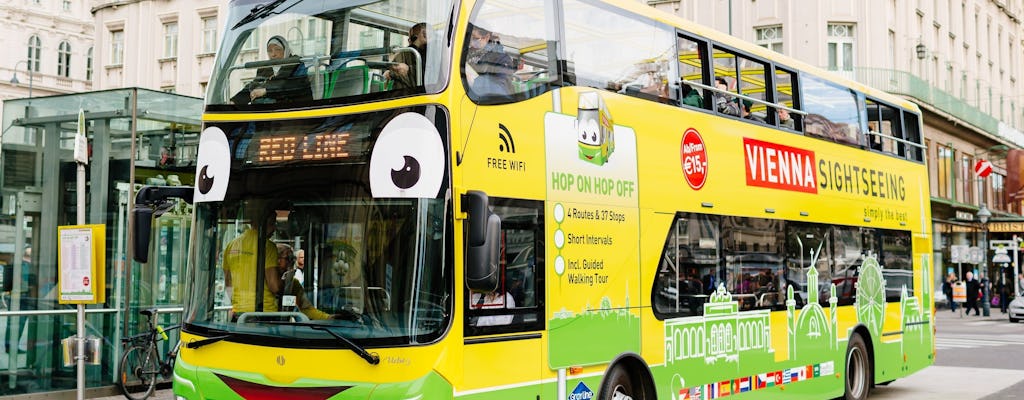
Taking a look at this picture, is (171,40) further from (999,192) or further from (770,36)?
(999,192)

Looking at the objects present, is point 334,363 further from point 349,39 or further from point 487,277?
point 349,39

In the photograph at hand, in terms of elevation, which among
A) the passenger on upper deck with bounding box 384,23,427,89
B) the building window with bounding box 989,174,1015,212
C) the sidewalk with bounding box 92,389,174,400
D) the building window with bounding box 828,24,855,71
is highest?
the building window with bounding box 828,24,855,71

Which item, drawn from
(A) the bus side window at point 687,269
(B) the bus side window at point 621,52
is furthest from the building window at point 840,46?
(B) the bus side window at point 621,52

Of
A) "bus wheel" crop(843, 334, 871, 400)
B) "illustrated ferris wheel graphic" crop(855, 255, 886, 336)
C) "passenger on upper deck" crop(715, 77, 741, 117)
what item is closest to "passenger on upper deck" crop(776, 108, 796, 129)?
"passenger on upper deck" crop(715, 77, 741, 117)

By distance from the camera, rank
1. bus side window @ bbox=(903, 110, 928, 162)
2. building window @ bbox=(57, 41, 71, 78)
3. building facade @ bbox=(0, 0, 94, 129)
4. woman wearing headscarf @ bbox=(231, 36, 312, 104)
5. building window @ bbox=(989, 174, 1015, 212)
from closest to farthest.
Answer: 1. woman wearing headscarf @ bbox=(231, 36, 312, 104)
2. bus side window @ bbox=(903, 110, 928, 162)
3. building window @ bbox=(989, 174, 1015, 212)
4. building facade @ bbox=(0, 0, 94, 129)
5. building window @ bbox=(57, 41, 71, 78)

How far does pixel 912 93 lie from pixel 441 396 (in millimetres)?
36380

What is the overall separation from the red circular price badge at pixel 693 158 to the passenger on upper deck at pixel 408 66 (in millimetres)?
3382

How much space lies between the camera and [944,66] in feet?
155

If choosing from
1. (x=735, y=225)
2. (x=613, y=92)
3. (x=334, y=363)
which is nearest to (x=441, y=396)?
(x=334, y=363)

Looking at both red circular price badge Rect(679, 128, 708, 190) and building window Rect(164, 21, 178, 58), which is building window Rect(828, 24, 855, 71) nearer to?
building window Rect(164, 21, 178, 58)

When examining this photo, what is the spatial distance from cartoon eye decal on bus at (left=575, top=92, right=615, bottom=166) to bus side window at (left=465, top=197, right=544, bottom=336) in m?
0.82

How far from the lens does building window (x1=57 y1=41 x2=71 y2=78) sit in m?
89.3

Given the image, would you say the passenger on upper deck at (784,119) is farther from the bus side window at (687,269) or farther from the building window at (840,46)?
the building window at (840,46)

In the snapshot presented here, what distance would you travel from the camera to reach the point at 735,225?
1073 centimetres
